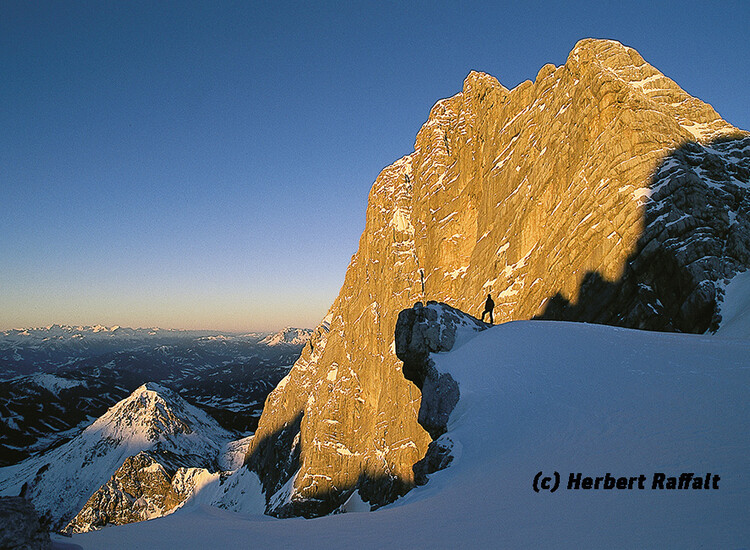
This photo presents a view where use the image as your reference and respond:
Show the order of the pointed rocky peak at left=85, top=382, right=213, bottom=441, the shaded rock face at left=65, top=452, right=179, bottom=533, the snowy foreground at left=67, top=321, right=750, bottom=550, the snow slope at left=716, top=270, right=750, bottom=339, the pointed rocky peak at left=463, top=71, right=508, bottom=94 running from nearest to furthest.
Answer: the snowy foreground at left=67, top=321, right=750, bottom=550, the snow slope at left=716, top=270, right=750, bottom=339, the pointed rocky peak at left=463, top=71, right=508, bottom=94, the shaded rock face at left=65, top=452, right=179, bottom=533, the pointed rocky peak at left=85, top=382, right=213, bottom=441

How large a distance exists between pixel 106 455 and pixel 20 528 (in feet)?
715

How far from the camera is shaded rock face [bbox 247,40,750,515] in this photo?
26359mm

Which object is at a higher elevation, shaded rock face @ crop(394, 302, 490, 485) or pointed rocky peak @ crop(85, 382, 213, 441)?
shaded rock face @ crop(394, 302, 490, 485)

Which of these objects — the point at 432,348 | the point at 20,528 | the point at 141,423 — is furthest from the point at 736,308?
the point at 141,423

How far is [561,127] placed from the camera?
142ft

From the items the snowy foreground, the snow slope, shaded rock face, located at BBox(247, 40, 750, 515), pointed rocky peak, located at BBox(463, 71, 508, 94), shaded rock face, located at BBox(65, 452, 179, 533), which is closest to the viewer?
the snowy foreground

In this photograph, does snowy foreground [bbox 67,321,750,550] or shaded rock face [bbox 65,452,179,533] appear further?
shaded rock face [bbox 65,452,179,533]

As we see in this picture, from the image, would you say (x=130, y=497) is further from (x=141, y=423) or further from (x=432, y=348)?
(x=432, y=348)

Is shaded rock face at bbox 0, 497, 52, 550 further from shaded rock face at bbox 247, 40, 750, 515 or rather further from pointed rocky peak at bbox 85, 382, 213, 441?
pointed rocky peak at bbox 85, 382, 213, 441

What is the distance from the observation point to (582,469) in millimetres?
7152

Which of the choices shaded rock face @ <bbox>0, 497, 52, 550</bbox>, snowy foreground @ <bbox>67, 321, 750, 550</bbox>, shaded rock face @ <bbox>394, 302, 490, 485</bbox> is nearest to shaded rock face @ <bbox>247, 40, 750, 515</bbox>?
shaded rock face @ <bbox>394, 302, 490, 485</bbox>

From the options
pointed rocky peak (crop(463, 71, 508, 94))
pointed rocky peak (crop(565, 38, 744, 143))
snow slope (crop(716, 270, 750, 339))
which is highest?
pointed rocky peak (crop(463, 71, 508, 94))

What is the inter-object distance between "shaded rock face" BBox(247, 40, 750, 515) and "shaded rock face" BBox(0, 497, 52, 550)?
29.7 m

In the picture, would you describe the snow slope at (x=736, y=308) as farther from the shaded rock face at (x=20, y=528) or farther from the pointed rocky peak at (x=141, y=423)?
the pointed rocky peak at (x=141, y=423)
